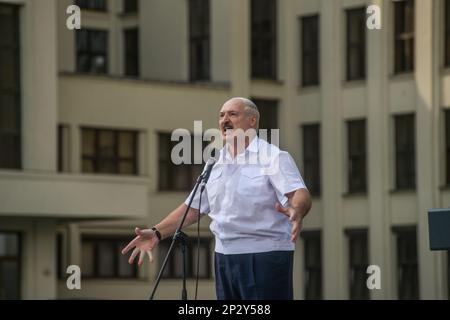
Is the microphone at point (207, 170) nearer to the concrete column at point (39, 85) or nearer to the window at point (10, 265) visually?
the concrete column at point (39, 85)

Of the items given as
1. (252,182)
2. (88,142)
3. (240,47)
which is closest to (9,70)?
(88,142)

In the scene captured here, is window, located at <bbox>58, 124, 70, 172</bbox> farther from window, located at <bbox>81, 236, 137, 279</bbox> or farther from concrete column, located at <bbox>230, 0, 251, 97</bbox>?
concrete column, located at <bbox>230, 0, 251, 97</bbox>

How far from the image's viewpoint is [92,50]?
49062 millimetres

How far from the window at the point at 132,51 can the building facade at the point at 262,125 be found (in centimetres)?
9

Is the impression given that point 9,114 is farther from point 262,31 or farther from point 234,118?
point 234,118

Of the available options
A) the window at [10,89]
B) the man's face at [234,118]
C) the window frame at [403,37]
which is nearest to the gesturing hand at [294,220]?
the man's face at [234,118]

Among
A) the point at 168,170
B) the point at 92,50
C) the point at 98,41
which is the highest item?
the point at 98,41

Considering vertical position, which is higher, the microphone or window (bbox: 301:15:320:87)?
window (bbox: 301:15:320:87)

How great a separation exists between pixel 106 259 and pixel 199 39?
7.36 meters

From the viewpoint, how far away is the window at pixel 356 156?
4581 centimetres

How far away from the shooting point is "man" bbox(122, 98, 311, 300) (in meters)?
8.36

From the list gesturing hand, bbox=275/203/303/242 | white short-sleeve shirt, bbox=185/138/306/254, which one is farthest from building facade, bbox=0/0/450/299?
gesturing hand, bbox=275/203/303/242

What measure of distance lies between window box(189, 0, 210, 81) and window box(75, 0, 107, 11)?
3527mm

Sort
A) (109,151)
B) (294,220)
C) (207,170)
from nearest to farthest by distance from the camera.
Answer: (294,220), (207,170), (109,151)
